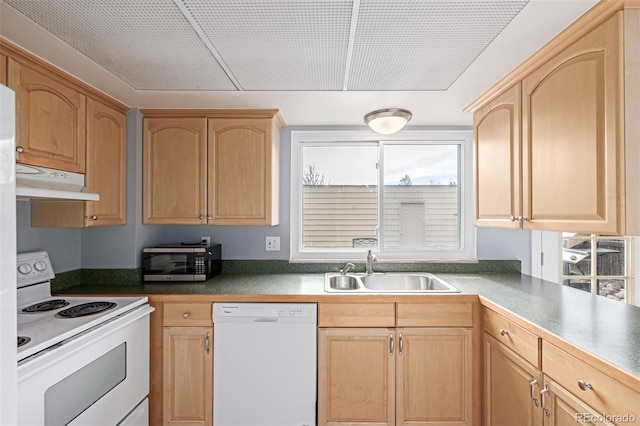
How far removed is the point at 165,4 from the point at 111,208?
139cm

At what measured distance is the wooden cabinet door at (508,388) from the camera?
4.75 feet

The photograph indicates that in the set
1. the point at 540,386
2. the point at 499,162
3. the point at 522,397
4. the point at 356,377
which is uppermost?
the point at 499,162

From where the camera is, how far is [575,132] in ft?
4.28

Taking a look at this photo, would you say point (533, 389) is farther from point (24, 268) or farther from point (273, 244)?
point (24, 268)

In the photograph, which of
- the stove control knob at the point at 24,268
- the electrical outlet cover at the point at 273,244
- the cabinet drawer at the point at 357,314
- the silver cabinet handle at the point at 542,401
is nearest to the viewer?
the silver cabinet handle at the point at 542,401

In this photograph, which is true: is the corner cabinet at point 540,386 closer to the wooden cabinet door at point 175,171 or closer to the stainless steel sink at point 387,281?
the stainless steel sink at point 387,281

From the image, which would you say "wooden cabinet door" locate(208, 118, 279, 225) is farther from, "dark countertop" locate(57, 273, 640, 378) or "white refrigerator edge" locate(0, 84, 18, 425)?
"white refrigerator edge" locate(0, 84, 18, 425)

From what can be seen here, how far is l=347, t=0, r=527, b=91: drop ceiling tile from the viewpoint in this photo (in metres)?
1.20

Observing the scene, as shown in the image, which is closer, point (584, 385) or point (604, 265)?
point (584, 385)

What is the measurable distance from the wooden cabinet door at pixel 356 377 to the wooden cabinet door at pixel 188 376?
0.65 meters

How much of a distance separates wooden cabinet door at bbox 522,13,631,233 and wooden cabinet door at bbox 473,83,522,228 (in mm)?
69

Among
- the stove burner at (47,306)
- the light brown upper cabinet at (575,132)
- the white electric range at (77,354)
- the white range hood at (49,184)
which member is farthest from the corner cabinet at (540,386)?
the stove burner at (47,306)

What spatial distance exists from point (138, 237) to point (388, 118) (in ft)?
6.07

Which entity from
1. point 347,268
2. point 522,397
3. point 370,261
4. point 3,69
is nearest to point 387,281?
point 370,261
